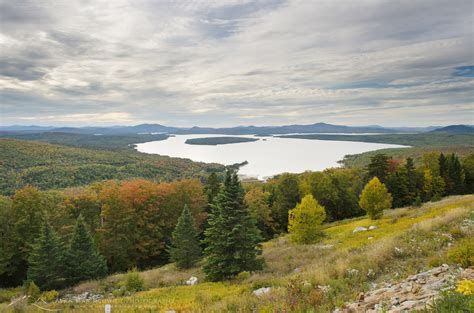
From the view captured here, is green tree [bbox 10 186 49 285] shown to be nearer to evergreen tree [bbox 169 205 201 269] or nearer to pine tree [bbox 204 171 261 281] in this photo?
evergreen tree [bbox 169 205 201 269]

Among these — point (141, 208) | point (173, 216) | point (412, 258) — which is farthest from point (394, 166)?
point (412, 258)

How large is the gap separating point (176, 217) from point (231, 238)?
75.4 feet

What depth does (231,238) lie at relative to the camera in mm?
18359

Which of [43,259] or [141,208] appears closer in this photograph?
[43,259]

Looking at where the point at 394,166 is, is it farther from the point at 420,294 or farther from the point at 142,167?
the point at 142,167

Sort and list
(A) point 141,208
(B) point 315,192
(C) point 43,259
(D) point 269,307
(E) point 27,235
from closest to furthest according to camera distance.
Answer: (D) point 269,307
(C) point 43,259
(E) point 27,235
(A) point 141,208
(B) point 315,192

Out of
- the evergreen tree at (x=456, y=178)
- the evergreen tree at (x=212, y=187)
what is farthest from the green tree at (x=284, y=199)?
the evergreen tree at (x=456, y=178)

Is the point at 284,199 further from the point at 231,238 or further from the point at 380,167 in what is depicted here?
the point at 231,238

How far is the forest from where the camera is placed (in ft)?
64.3

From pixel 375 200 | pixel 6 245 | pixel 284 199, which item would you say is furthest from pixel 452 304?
pixel 284 199

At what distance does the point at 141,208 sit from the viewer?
120ft

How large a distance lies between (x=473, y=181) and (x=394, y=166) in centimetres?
1912

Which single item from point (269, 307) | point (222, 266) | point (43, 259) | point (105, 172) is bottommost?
point (105, 172)

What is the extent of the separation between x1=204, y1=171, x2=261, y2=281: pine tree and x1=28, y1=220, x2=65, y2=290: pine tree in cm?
1469
